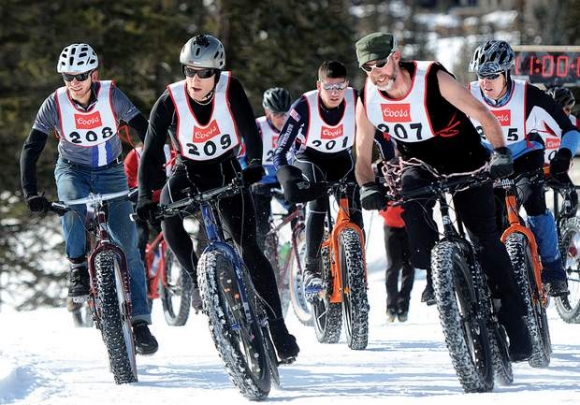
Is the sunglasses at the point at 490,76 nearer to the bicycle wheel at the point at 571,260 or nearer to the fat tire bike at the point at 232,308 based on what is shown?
the bicycle wheel at the point at 571,260

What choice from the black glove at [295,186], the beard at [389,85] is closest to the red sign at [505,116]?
the black glove at [295,186]

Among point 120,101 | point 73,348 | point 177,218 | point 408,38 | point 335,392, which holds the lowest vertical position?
point 408,38

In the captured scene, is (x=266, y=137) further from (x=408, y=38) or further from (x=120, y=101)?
(x=408, y=38)

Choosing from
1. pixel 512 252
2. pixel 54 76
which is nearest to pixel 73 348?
pixel 512 252

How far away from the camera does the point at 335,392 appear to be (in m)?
6.39

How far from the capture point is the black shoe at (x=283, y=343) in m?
6.77

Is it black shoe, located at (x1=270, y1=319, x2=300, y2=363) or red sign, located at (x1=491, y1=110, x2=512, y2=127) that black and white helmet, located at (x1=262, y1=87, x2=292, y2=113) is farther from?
black shoe, located at (x1=270, y1=319, x2=300, y2=363)

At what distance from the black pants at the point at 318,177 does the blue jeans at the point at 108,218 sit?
1.65 metres

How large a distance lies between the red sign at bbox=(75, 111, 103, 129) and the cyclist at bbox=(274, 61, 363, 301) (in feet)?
4.79

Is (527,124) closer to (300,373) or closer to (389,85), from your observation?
(389,85)

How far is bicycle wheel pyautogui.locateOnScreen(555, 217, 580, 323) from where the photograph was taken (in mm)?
9320

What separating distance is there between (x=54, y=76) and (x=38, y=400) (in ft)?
61.6

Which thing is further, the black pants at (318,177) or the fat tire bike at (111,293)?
the black pants at (318,177)

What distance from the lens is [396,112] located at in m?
6.29
